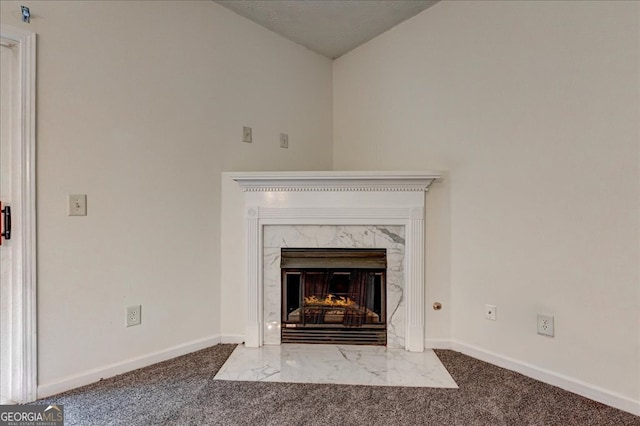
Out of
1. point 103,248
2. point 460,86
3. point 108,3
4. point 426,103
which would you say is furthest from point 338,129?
point 103,248

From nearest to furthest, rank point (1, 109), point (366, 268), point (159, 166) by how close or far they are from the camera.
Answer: point (1, 109) < point (159, 166) < point (366, 268)

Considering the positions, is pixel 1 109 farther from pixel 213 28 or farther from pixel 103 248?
pixel 213 28

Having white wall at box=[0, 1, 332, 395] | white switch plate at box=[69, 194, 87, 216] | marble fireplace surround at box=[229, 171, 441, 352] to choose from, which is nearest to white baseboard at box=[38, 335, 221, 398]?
white wall at box=[0, 1, 332, 395]

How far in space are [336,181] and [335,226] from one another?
1.11ft

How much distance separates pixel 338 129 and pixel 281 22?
106 centimetres

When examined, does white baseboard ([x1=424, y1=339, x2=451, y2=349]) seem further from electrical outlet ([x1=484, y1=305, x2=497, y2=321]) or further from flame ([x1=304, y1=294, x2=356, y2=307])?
flame ([x1=304, y1=294, x2=356, y2=307])

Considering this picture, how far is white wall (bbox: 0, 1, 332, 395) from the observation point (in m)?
1.76

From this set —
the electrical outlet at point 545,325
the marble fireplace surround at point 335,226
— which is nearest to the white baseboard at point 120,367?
the marble fireplace surround at point 335,226

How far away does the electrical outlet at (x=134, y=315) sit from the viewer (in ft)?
6.66

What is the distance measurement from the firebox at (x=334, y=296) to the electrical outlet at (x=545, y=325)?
Result: 0.95m

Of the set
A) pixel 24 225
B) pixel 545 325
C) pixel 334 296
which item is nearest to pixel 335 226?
pixel 334 296

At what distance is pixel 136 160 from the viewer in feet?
6.75

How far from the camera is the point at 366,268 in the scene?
7.86 ft
